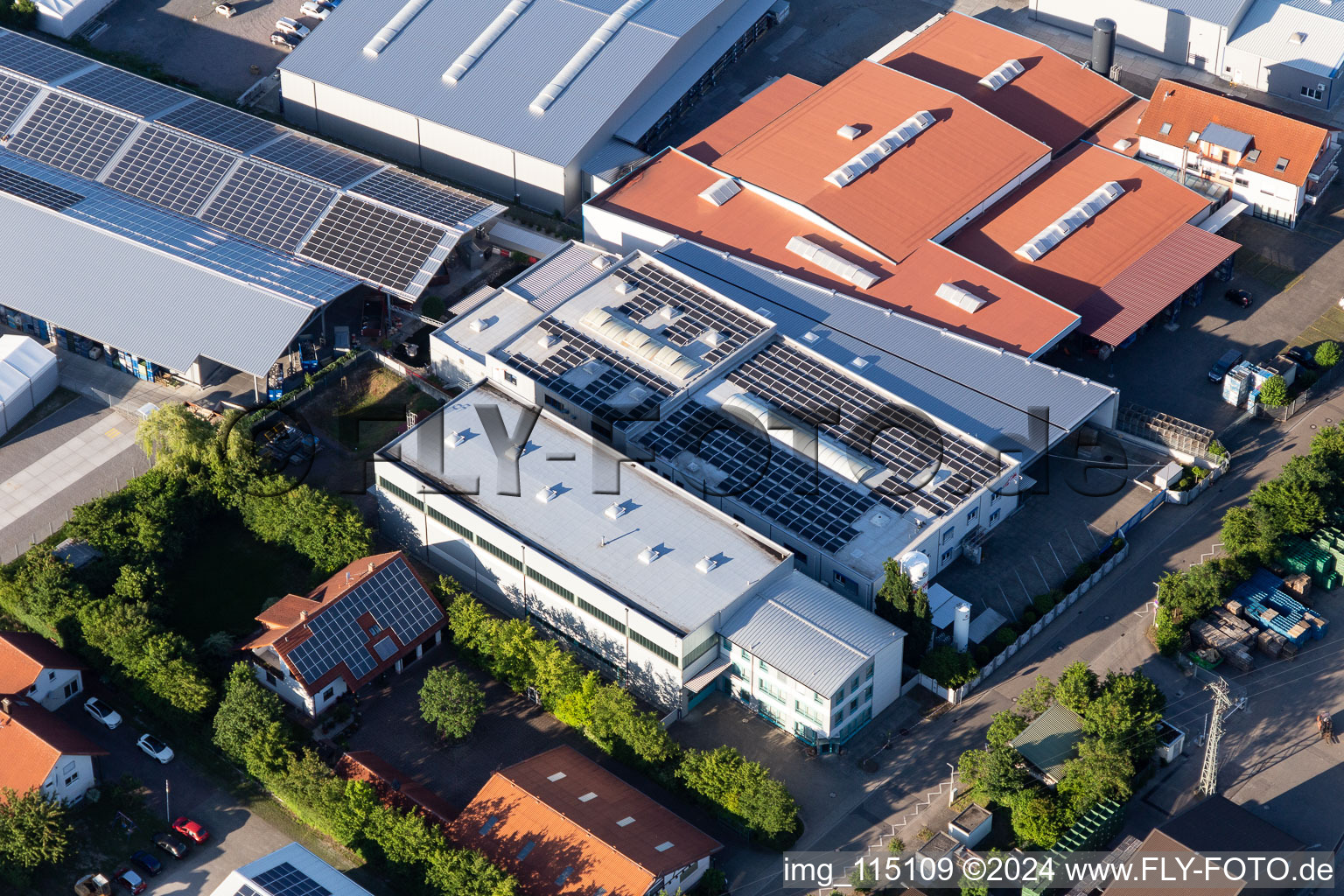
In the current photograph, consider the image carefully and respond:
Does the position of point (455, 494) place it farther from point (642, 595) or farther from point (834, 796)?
point (834, 796)

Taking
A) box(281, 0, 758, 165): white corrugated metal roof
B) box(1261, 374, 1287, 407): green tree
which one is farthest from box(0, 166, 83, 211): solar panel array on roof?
box(1261, 374, 1287, 407): green tree

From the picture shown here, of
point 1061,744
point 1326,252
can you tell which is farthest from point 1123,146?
point 1061,744

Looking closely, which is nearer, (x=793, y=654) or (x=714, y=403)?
(x=793, y=654)

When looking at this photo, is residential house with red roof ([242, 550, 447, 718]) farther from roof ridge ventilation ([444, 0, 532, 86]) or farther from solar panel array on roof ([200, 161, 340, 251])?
roof ridge ventilation ([444, 0, 532, 86])

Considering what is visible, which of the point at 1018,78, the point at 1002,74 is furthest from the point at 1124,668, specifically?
the point at 1018,78

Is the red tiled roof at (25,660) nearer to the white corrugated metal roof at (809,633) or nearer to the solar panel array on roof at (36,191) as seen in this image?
the white corrugated metal roof at (809,633)

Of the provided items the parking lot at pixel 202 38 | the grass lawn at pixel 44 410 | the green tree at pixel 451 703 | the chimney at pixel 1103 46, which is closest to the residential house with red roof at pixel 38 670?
the green tree at pixel 451 703
